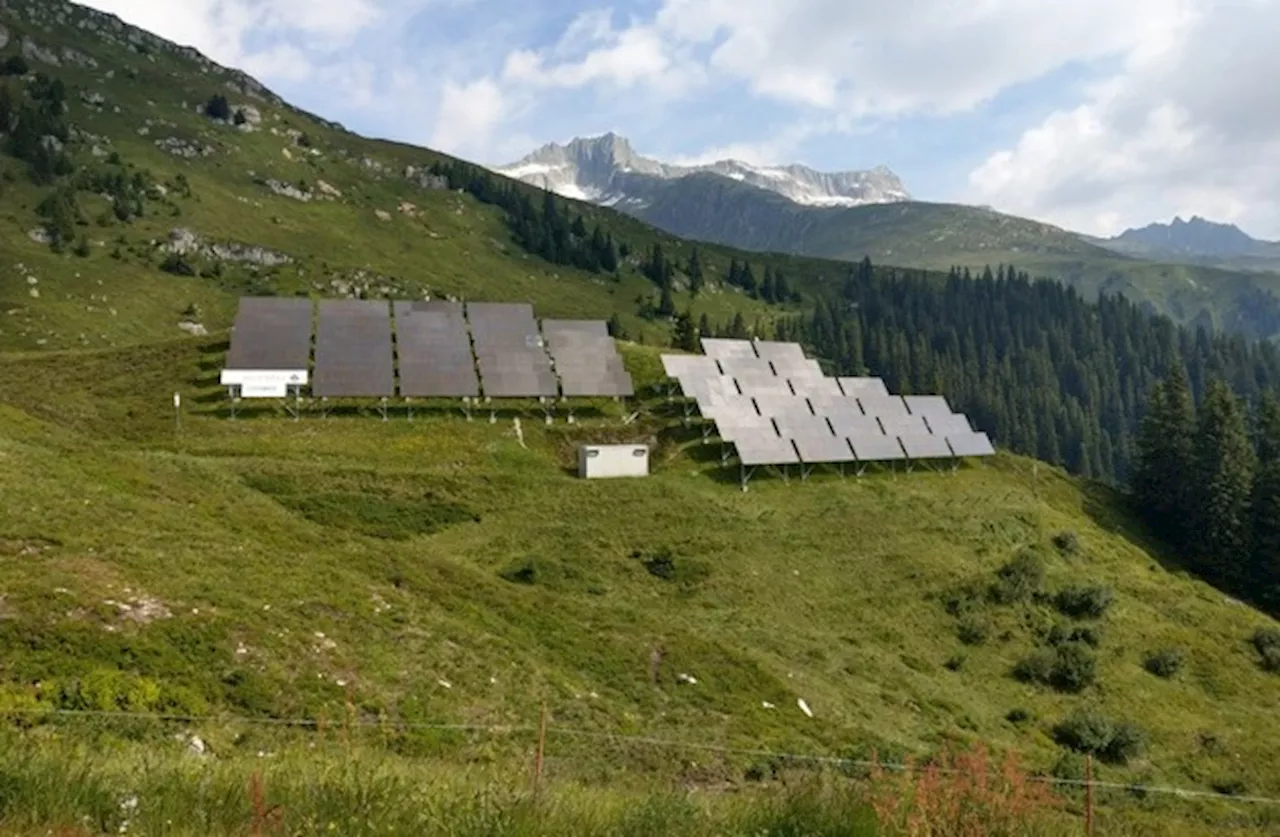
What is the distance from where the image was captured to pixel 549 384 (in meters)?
62.6

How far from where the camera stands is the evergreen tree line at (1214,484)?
7794 cm

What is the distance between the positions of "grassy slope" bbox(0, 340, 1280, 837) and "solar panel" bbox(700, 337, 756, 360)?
5.34 meters

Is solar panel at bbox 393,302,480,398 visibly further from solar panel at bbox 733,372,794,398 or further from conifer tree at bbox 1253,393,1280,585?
conifer tree at bbox 1253,393,1280,585

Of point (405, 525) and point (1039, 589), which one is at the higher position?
point (405, 525)

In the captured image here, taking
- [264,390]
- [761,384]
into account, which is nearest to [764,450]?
[761,384]

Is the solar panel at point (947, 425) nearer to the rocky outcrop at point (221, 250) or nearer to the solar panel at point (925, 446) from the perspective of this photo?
the solar panel at point (925, 446)

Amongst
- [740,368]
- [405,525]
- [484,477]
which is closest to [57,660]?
[405,525]

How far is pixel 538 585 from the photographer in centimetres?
4072

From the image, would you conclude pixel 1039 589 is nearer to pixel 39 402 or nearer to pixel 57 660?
pixel 57 660

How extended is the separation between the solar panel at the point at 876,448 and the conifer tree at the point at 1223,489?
117ft

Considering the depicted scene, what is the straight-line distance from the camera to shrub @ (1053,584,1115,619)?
167ft

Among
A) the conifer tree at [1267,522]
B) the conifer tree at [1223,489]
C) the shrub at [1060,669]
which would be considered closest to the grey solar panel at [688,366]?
the shrub at [1060,669]

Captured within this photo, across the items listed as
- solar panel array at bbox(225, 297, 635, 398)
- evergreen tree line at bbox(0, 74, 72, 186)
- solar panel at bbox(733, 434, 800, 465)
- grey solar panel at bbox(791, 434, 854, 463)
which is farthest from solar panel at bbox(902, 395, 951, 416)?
evergreen tree line at bbox(0, 74, 72, 186)

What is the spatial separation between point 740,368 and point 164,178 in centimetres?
15156
